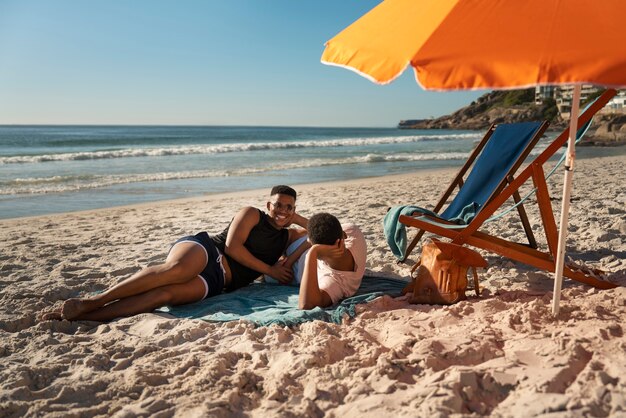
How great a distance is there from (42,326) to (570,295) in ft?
10.6

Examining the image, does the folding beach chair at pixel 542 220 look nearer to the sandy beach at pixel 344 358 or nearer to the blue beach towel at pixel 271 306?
the sandy beach at pixel 344 358

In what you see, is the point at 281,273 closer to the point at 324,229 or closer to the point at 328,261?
the point at 328,261

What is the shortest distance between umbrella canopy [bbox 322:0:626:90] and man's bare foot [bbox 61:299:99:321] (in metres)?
2.21

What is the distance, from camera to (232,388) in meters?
2.50

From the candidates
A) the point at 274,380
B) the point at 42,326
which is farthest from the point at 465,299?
the point at 42,326

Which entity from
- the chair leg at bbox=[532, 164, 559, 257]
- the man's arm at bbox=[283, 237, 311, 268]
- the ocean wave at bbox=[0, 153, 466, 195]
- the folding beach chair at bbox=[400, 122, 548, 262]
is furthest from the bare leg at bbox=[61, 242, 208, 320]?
the ocean wave at bbox=[0, 153, 466, 195]

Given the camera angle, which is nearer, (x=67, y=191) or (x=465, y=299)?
(x=465, y=299)

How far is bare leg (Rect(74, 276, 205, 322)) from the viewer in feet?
11.4

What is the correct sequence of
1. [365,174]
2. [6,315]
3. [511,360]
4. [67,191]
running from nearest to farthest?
[511,360] < [6,315] < [67,191] < [365,174]

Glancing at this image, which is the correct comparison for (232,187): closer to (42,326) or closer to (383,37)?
(42,326)

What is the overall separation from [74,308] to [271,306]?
1235mm

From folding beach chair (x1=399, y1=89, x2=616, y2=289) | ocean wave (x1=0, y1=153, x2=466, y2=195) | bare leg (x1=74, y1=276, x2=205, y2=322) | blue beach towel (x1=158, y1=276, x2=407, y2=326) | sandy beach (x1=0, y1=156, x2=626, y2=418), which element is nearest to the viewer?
sandy beach (x1=0, y1=156, x2=626, y2=418)

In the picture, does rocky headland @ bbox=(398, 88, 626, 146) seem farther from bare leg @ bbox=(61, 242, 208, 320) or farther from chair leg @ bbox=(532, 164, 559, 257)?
bare leg @ bbox=(61, 242, 208, 320)

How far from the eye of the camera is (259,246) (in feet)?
13.1
